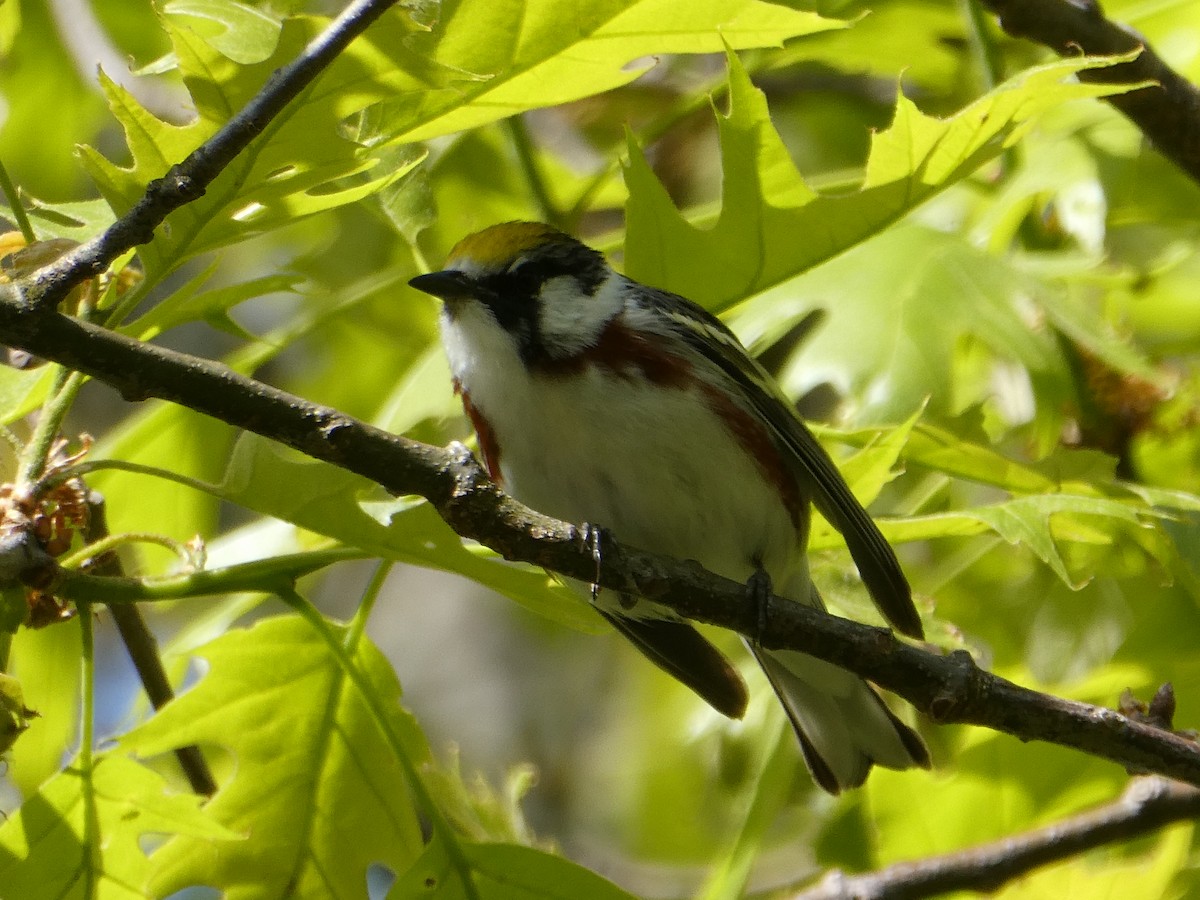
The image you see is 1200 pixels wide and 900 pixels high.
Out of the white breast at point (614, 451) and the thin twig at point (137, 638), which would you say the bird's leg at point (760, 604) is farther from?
the thin twig at point (137, 638)

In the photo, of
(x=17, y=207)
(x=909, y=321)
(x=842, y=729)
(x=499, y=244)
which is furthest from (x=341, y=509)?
(x=842, y=729)

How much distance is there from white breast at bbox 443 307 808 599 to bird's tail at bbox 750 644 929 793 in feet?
1.23

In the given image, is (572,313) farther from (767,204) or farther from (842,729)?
(842,729)

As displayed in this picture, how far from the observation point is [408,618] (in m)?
6.26

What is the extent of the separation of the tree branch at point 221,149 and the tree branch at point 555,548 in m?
0.11

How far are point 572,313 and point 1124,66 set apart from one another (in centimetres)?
116

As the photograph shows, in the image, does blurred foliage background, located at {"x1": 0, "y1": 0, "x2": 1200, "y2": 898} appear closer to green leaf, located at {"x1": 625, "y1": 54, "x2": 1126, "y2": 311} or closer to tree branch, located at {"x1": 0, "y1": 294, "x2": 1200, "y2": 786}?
green leaf, located at {"x1": 625, "y1": 54, "x2": 1126, "y2": 311}

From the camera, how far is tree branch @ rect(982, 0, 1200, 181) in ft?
8.70

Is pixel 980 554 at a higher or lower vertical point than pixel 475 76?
lower

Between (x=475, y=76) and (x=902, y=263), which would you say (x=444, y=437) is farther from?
(x=475, y=76)

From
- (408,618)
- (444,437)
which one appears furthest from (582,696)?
(444,437)

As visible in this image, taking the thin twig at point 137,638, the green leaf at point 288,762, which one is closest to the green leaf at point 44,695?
the thin twig at point 137,638

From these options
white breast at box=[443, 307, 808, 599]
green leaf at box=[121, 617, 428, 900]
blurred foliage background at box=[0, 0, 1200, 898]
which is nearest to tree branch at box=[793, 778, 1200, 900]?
blurred foliage background at box=[0, 0, 1200, 898]

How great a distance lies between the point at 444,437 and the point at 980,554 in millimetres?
1251
